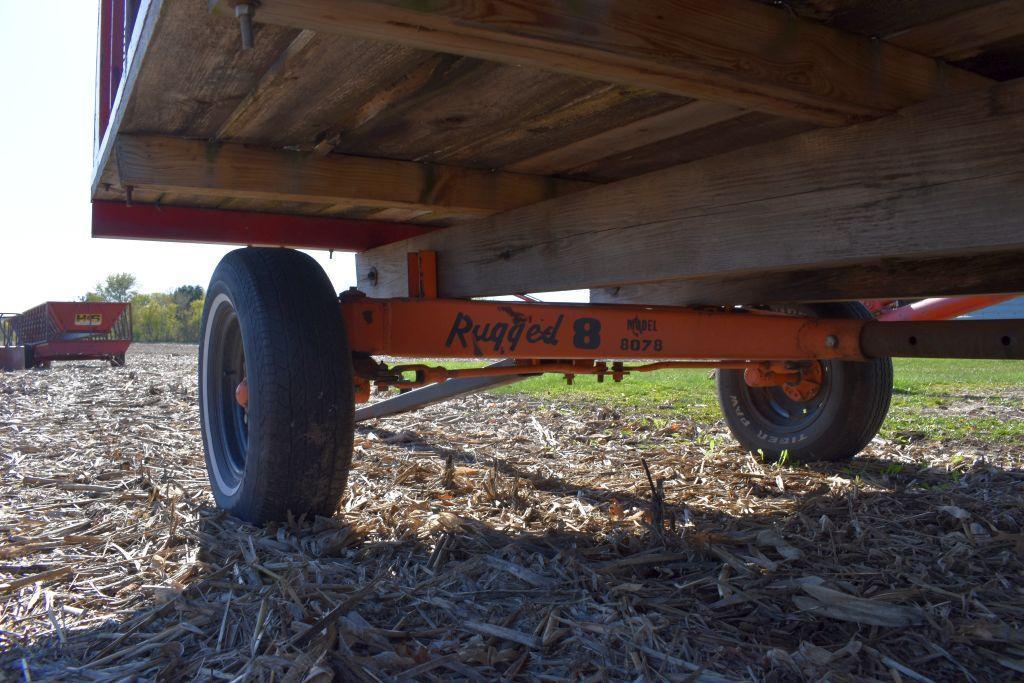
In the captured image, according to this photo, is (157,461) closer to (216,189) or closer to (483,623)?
(216,189)

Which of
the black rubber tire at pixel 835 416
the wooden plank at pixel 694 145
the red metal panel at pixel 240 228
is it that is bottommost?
the black rubber tire at pixel 835 416

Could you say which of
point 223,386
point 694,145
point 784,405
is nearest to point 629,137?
point 694,145

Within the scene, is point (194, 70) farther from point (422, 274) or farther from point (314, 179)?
point (422, 274)

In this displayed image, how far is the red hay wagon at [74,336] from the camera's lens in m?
20.0

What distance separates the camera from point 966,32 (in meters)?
2.07

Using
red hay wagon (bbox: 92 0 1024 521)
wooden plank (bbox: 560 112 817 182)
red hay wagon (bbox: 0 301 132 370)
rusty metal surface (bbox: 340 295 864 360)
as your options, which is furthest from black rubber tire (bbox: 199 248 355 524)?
red hay wagon (bbox: 0 301 132 370)

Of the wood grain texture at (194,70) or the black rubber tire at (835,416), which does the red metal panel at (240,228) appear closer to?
the wood grain texture at (194,70)

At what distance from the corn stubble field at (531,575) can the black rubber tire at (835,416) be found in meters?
0.16

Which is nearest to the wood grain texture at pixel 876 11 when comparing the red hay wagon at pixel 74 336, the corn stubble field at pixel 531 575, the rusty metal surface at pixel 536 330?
the corn stubble field at pixel 531 575

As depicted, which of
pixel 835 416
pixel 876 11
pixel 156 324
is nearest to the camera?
pixel 876 11

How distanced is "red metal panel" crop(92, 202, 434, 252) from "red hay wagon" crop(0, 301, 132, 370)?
17002 mm

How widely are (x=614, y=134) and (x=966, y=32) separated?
1239mm


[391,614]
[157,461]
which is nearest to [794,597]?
[391,614]

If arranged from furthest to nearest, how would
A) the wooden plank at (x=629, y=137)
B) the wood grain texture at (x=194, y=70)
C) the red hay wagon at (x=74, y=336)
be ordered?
the red hay wagon at (x=74, y=336) → the wooden plank at (x=629, y=137) → the wood grain texture at (x=194, y=70)
